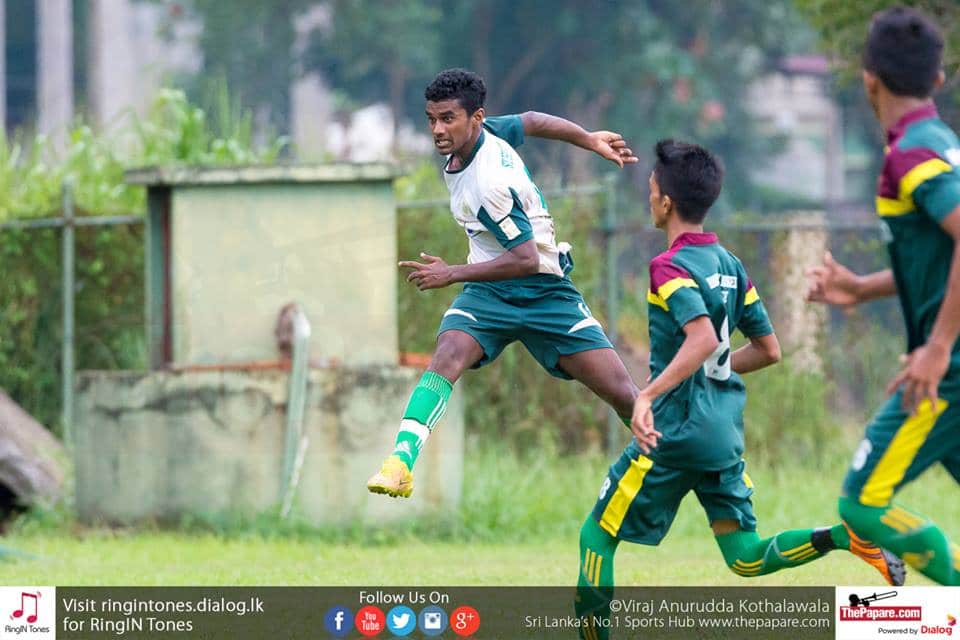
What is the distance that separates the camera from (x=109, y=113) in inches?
1341

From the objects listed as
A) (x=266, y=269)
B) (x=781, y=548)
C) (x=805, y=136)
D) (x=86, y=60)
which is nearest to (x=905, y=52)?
(x=781, y=548)

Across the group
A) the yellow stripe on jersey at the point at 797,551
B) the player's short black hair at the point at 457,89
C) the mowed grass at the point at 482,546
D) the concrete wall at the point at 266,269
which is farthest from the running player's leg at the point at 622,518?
the concrete wall at the point at 266,269

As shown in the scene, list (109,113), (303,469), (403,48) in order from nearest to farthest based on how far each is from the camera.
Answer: (303,469)
(403,48)
(109,113)

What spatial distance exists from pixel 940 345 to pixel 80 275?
9866 mm

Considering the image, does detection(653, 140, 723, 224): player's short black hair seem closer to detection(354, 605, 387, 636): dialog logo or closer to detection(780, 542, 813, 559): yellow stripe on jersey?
detection(780, 542, 813, 559): yellow stripe on jersey

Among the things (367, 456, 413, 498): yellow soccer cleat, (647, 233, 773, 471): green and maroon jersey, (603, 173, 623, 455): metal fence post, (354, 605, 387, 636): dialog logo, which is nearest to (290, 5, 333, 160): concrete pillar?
(603, 173, 623, 455): metal fence post

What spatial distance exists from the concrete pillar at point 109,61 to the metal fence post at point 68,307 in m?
12.5

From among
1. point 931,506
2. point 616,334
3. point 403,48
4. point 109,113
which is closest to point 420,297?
point 616,334

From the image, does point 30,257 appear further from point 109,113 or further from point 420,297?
point 109,113

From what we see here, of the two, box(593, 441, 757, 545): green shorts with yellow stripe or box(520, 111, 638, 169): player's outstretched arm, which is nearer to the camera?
box(593, 441, 757, 545): green shorts with yellow stripe

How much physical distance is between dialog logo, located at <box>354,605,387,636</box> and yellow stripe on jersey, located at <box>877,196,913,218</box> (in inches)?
107

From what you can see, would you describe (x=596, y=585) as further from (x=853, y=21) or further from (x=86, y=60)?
(x=86, y=60)

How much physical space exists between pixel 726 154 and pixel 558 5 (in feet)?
19.2

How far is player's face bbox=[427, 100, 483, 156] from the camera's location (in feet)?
24.9
